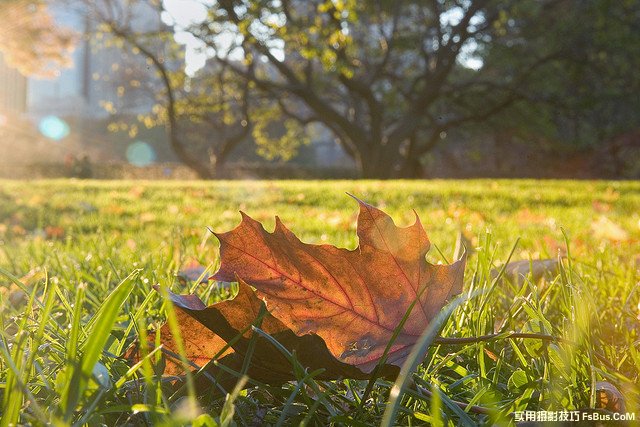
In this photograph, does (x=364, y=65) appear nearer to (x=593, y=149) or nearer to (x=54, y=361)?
(x=593, y=149)

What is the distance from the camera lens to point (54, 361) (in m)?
0.80

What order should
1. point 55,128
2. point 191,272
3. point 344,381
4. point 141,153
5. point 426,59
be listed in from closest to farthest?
point 344,381, point 191,272, point 426,59, point 141,153, point 55,128

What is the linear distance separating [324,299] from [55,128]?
46154mm

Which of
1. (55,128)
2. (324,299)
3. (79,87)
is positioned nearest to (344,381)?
(324,299)

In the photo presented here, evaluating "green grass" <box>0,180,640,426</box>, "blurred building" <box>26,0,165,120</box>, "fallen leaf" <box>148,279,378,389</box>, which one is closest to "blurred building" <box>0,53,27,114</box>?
"blurred building" <box>26,0,165,120</box>

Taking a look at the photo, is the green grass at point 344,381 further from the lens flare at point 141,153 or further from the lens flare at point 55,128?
the lens flare at point 55,128

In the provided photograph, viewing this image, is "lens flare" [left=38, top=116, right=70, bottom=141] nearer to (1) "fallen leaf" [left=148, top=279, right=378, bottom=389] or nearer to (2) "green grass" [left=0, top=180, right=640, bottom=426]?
(2) "green grass" [left=0, top=180, right=640, bottom=426]

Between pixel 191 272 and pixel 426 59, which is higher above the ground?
pixel 426 59

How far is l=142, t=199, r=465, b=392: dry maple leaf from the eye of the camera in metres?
0.66

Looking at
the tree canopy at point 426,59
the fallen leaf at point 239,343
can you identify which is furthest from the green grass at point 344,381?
the tree canopy at point 426,59

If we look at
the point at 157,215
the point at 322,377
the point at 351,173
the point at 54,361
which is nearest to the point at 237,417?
the point at 322,377

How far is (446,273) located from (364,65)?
2127 cm

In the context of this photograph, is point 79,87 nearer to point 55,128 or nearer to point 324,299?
point 55,128

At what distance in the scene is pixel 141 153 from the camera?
39.2 metres
